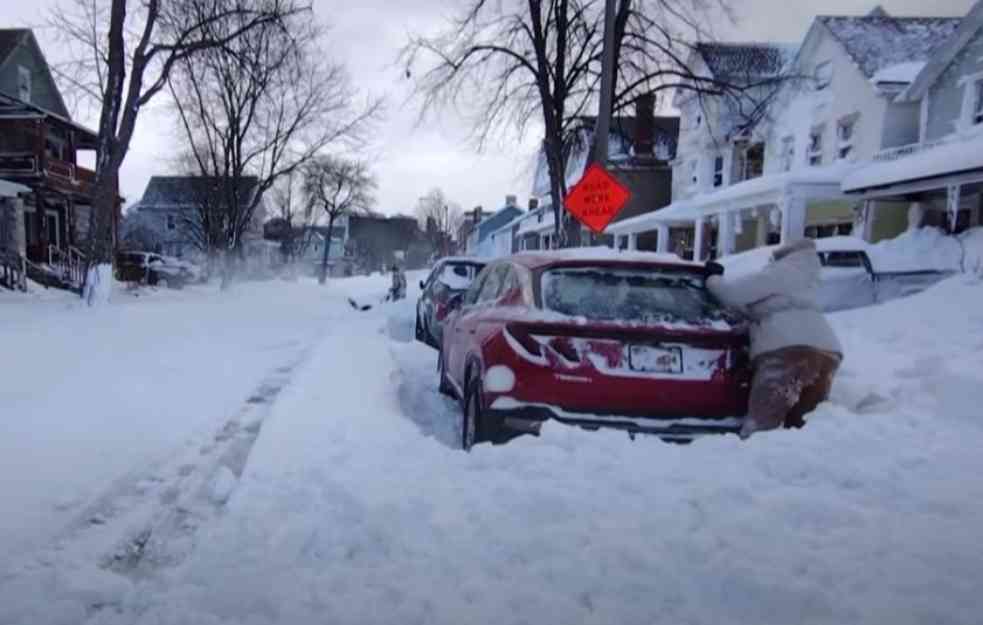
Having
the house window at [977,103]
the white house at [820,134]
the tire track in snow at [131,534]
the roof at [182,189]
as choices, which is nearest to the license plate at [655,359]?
the tire track in snow at [131,534]

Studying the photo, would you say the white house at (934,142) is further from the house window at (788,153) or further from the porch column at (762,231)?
the porch column at (762,231)

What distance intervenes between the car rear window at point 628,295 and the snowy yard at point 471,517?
30.0 inches

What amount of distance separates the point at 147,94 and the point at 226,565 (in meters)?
16.5

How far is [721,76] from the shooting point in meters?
15.9

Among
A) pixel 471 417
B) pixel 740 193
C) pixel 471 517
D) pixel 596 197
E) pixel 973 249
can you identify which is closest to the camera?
pixel 471 517

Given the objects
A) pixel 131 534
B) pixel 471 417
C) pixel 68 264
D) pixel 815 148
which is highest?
pixel 815 148

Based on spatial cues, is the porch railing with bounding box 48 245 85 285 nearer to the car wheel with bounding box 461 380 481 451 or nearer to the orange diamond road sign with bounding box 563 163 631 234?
the orange diamond road sign with bounding box 563 163 631 234

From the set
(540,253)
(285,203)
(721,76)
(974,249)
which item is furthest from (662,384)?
(285,203)

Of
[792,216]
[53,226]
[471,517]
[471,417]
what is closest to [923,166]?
[792,216]

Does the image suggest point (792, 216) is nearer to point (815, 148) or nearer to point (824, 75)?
point (815, 148)

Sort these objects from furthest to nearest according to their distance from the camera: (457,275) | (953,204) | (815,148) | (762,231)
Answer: (762,231)
(815,148)
(953,204)
(457,275)

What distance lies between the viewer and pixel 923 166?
14.1m

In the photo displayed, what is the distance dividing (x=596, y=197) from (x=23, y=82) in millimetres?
31198

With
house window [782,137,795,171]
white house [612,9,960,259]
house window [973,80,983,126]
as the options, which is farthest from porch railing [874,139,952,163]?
house window [782,137,795,171]
